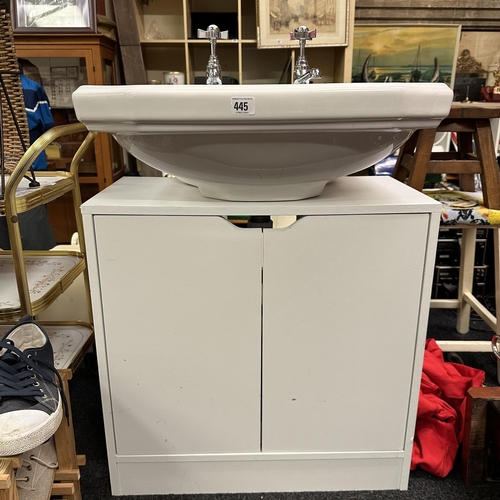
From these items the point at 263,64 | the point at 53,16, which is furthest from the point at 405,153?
the point at 53,16

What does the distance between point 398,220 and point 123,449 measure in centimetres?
68

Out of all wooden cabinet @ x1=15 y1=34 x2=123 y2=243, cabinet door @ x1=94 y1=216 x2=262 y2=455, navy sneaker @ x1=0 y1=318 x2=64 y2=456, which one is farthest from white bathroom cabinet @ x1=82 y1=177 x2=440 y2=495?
wooden cabinet @ x1=15 y1=34 x2=123 y2=243

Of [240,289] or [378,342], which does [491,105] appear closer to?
[378,342]

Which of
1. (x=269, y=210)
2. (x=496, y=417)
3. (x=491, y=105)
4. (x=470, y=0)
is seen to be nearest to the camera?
(x=269, y=210)

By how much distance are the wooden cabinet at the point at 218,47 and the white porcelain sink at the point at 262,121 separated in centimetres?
116

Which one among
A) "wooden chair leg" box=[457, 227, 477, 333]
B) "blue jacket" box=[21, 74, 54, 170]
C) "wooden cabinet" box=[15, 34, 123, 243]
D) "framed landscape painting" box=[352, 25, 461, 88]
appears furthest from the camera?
"framed landscape painting" box=[352, 25, 461, 88]

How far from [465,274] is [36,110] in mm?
1558

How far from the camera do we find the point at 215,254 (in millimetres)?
800

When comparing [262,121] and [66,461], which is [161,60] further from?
[66,461]

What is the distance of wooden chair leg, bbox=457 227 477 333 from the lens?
1482 millimetres

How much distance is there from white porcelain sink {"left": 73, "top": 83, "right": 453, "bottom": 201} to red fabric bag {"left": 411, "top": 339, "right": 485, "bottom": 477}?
0.61 metres

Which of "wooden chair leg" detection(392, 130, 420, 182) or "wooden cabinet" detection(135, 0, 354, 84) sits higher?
"wooden cabinet" detection(135, 0, 354, 84)

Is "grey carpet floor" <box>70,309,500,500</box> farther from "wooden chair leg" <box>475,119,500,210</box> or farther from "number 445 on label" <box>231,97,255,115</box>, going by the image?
"number 445 on label" <box>231,97,255,115</box>

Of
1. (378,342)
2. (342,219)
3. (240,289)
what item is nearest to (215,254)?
(240,289)
